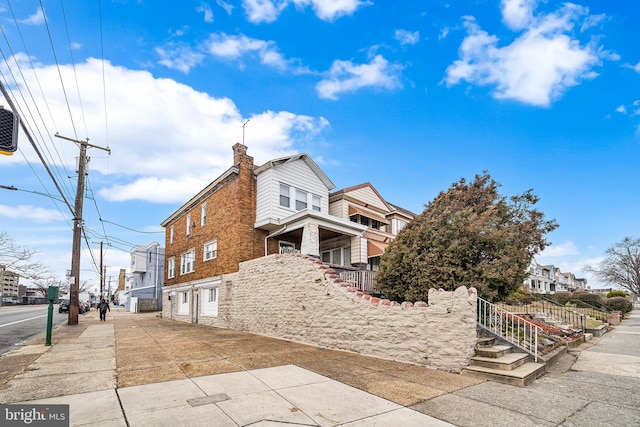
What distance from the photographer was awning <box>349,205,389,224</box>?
21966 mm

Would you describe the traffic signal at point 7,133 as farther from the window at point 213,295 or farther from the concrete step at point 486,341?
the window at point 213,295

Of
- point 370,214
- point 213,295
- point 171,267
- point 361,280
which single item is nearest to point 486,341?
point 361,280

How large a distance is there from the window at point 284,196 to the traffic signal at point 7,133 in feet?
49.7

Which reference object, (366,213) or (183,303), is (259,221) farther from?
(183,303)

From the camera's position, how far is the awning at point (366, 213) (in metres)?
22.0

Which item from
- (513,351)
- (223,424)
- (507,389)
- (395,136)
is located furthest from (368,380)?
(395,136)

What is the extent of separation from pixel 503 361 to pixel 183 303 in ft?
73.3

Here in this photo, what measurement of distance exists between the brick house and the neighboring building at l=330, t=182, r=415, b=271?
65 cm

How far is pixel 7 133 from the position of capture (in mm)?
3432

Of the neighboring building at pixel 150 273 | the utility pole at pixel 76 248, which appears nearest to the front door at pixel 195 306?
the utility pole at pixel 76 248

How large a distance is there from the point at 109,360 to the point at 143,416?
198 inches

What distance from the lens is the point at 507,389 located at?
249 inches

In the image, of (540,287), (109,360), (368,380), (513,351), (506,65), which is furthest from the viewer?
(540,287)

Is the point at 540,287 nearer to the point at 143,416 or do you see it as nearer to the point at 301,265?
the point at 301,265
